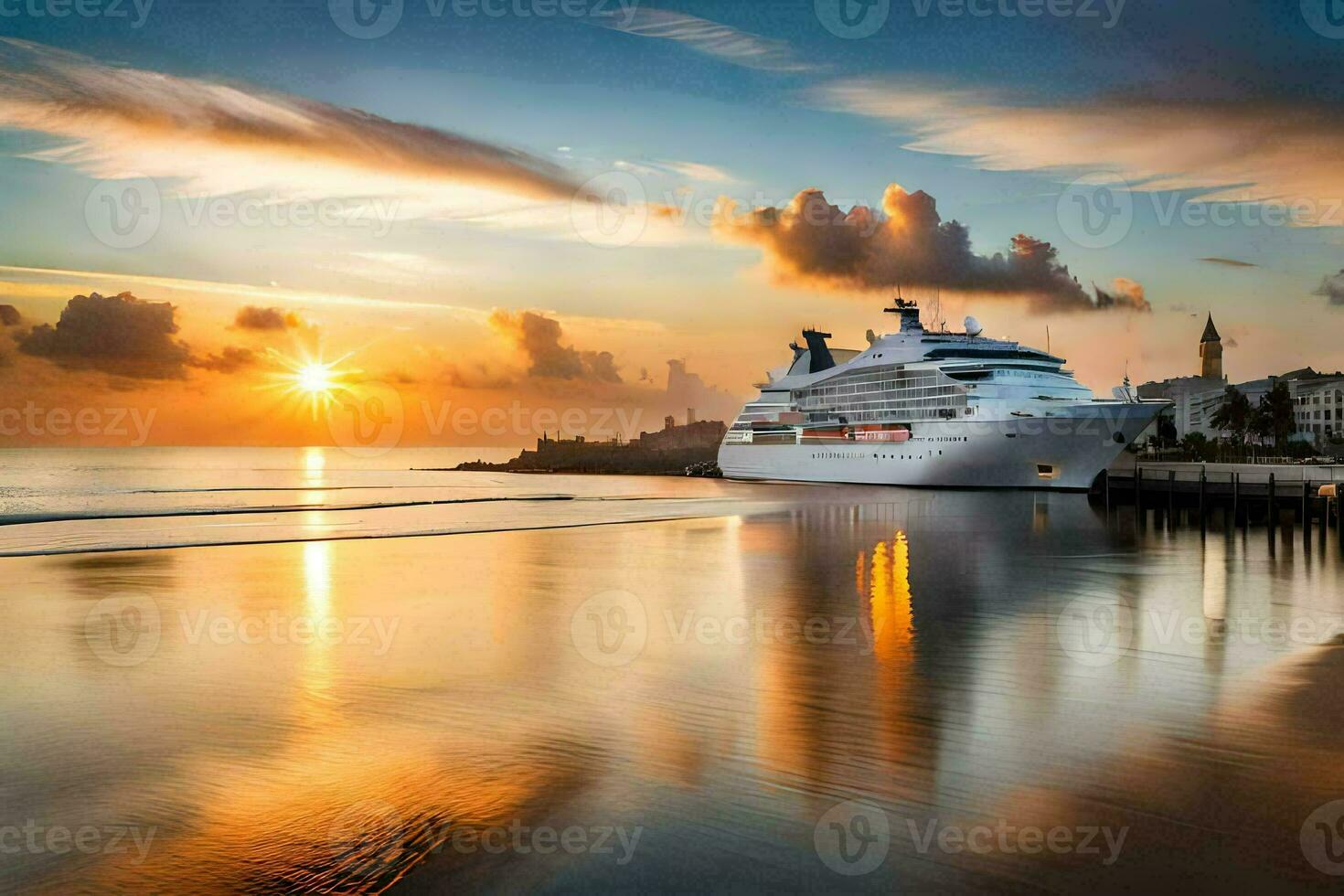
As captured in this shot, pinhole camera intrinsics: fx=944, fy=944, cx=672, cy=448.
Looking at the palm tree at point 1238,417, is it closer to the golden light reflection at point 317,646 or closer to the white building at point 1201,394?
the white building at point 1201,394

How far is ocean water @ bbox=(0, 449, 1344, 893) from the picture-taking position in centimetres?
693

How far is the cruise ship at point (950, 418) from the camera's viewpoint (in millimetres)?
58188

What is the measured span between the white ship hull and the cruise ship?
7 centimetres

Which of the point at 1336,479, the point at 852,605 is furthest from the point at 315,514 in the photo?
the point at 1336,479

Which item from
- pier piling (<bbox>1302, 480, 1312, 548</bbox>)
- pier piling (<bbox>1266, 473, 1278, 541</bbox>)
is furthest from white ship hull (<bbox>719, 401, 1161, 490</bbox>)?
pier piling (<bbox>1302, 480, 1312, 548</bbox>)

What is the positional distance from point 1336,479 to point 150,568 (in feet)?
172

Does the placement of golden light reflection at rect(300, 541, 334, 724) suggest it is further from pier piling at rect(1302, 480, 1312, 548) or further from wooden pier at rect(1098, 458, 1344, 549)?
wooden pier at rect(1098, 458, 1344, 549)

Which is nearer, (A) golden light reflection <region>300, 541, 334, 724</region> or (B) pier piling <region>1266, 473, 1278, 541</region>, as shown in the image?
(A) golden light reflection <region>300, 541, 334, 724</region>

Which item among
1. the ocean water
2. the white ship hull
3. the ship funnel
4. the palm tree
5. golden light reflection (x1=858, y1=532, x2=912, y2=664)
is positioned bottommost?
golden light reflection (x1=858, y1=532, x2=912, y2=664)

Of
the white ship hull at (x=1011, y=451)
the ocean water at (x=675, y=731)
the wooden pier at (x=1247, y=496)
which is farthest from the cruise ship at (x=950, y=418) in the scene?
the ocean water at (x=675, y=731)

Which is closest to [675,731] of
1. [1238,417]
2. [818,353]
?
[818,353]

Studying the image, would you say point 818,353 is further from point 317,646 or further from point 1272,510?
point 317,646

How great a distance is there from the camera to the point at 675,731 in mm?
10305

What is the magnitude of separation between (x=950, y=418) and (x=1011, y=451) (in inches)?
193
